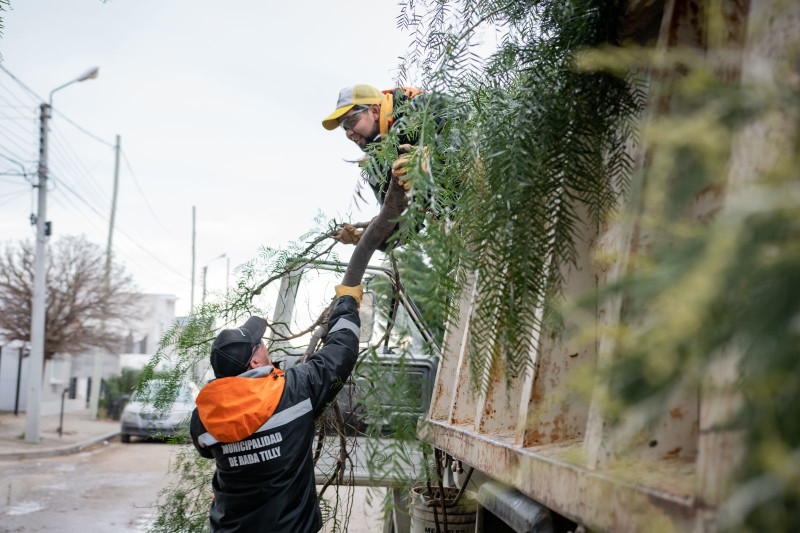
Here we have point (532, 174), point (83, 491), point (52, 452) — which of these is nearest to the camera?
point (532, 174)

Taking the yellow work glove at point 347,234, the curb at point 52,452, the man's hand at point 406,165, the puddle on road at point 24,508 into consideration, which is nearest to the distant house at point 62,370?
the curb at point 52,452

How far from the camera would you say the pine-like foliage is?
1384 millimetres

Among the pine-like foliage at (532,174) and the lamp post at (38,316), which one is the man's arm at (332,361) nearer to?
the pine-like foliage at (532,174)

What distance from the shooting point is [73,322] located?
67.2ft

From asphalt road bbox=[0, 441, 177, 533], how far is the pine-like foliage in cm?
498

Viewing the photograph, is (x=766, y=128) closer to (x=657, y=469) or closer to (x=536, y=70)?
(x=657, y=469)

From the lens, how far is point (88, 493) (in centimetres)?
995

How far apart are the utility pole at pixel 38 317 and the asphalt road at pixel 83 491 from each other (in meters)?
1.58

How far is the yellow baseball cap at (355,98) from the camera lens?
10.3ft

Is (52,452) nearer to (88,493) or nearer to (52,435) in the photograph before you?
(52,435)

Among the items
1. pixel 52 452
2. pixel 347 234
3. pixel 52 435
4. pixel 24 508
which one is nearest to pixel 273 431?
pixel 347 234

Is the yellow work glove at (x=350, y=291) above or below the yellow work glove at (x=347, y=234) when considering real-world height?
below

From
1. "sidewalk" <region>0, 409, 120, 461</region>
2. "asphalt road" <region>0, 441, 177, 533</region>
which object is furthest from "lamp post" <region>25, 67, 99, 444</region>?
"asphalt road" <region>0, 441, 177, 533</region>

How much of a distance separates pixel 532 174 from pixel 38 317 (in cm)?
1601
